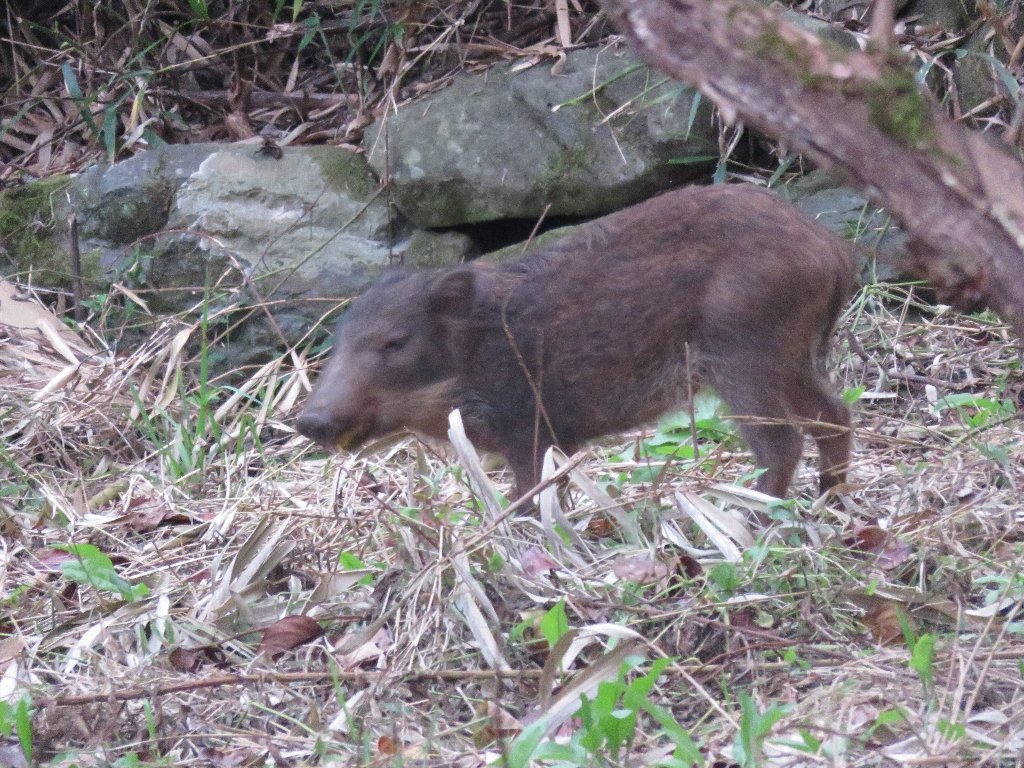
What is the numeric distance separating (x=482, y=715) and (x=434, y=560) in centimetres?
49

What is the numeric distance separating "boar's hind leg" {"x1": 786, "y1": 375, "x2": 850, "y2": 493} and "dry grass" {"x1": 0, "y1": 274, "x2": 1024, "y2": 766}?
12 cm

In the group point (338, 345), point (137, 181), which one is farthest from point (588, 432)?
point (137, 181)

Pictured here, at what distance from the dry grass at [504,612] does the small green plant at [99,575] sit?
12 millimetres

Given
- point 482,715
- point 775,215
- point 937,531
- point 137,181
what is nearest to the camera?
point 482,715

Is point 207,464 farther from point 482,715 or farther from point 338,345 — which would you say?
point 482,715

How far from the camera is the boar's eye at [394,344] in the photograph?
457 cm

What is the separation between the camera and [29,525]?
4.65m

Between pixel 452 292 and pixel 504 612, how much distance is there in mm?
1582

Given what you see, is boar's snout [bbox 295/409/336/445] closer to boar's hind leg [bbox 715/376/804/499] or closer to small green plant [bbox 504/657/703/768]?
boar's hind leg [bbox 715/376/804/499]

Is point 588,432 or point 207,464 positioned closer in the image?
point 588,432

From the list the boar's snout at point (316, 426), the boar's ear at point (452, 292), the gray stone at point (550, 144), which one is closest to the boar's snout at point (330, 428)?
the boar's snout at point (316, 426)

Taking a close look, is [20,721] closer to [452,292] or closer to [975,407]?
[452,292]

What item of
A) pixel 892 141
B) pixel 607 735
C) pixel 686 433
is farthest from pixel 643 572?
pixel 686 433

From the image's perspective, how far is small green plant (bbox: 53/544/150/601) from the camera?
373cm
